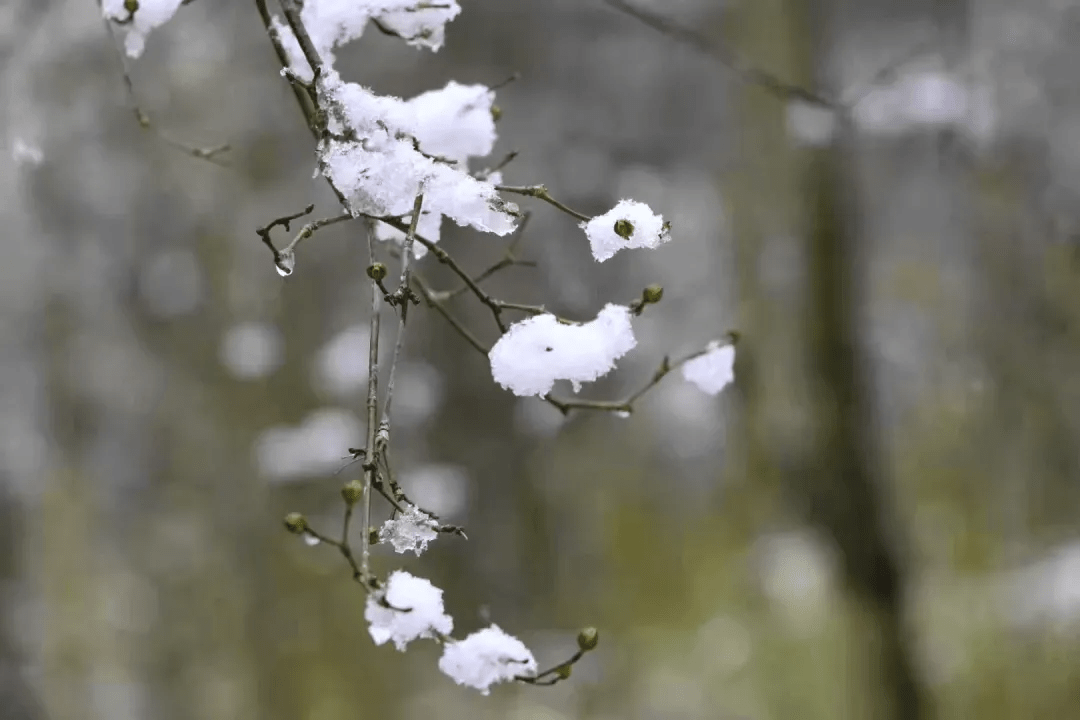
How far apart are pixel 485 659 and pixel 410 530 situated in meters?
0.22

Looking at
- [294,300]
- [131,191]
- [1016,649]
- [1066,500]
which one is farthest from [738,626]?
[131,191]

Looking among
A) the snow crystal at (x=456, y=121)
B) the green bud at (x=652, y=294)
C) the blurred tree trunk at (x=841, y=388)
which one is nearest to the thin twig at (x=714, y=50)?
the snow crystal at (x=456, y=121)

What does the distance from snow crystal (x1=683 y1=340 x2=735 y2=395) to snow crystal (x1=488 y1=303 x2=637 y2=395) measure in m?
0.30

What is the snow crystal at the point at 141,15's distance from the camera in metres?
1.08

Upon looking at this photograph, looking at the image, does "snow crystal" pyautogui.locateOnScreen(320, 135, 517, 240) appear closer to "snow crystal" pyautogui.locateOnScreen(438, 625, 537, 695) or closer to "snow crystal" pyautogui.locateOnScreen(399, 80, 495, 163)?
"snow crystal" pyautogui.locateOnScreen(399, 80, 495, 163)

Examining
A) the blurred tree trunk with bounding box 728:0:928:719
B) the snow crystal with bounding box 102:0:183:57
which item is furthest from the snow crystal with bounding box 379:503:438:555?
the blurred tree trunk with bounding box 728:0:928:719

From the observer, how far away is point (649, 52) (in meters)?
5.35

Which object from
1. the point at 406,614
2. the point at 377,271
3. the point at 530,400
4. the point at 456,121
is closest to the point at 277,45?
the point at 456,121

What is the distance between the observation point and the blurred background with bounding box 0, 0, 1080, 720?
14.4 ft

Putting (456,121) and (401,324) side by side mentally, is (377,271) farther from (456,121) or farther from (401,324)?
(456,121)

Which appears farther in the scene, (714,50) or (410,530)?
(714,50)

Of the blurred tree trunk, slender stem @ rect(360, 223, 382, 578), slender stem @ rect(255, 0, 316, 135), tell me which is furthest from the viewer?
the blurred tree trunk

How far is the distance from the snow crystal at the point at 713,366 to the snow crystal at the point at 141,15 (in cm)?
77

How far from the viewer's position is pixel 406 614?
0.77 metres
